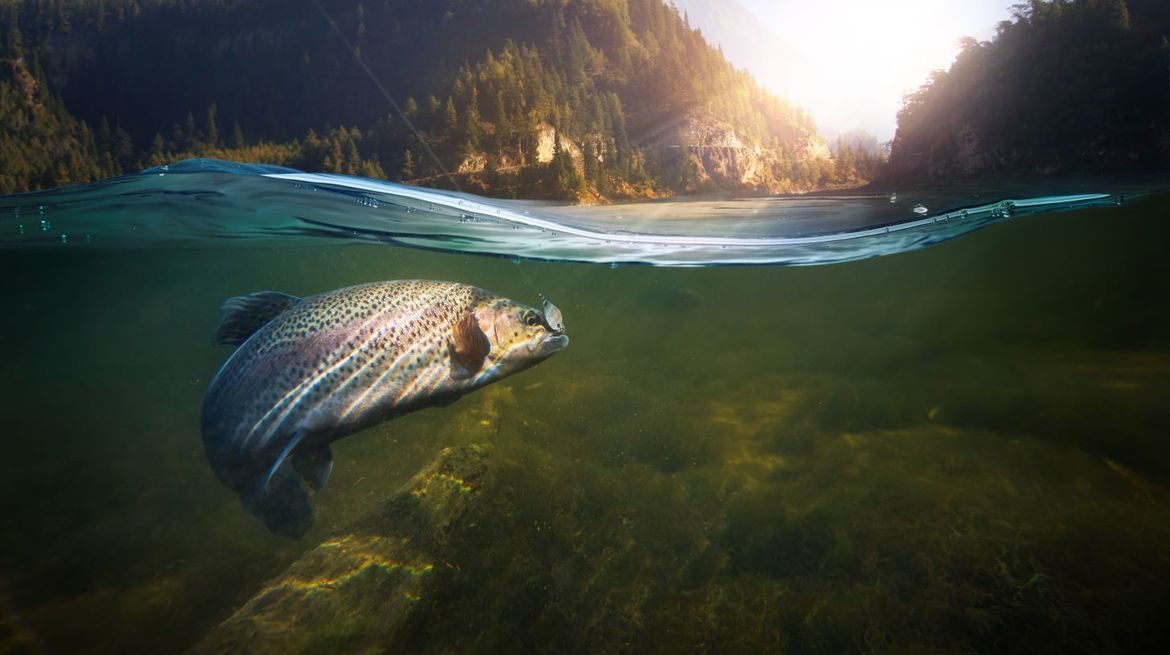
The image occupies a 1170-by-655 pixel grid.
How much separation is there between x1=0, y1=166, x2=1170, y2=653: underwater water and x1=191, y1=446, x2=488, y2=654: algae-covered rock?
32mm

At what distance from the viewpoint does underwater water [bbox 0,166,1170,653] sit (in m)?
3.90

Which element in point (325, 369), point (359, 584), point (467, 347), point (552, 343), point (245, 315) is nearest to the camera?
point (325, 369)

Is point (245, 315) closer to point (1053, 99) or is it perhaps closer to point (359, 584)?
point (359, 584)

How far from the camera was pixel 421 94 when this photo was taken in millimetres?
22219

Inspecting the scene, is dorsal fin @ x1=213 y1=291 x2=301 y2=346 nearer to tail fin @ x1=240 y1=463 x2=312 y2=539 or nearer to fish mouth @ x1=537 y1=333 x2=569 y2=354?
tail fin @ x1=240 y1=463 x2=312 y2=539

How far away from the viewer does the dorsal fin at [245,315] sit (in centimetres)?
371

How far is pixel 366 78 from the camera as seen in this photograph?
84.8 ft

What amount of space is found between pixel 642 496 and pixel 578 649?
2229mm

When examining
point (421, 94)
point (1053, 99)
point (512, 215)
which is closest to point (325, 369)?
point (512, 215)

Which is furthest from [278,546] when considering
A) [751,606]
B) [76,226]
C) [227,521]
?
[76,226]

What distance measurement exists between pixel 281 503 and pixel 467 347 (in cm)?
199

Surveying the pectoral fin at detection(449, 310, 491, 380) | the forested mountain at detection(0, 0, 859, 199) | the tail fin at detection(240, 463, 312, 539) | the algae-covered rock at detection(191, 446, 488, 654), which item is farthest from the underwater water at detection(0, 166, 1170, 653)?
the pectoral fin at detection(449, 310, 491, 380)

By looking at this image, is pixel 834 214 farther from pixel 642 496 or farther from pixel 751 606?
pixel 751 606

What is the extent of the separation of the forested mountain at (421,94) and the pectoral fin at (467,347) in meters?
6.61
